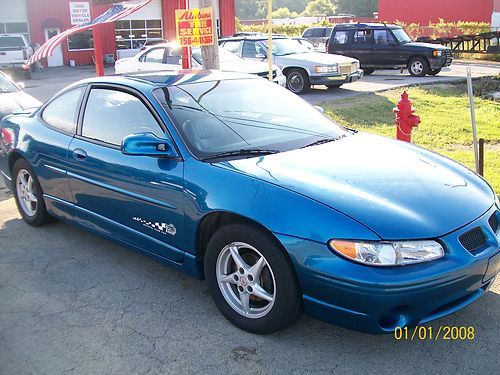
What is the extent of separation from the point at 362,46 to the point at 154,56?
27.9 feet

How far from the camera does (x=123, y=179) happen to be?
3992 mm

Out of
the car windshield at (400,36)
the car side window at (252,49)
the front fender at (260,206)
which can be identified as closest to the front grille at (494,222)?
the front fender at (260,206)

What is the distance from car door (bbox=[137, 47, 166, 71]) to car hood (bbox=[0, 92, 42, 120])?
4976mm

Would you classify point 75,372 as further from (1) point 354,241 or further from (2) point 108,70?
(2) point 108,70

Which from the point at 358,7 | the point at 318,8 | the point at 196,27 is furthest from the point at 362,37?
the point at 318,8

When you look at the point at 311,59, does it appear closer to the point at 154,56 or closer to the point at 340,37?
the point at 154,56

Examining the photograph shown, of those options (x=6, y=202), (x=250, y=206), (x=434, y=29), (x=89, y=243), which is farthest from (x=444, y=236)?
(x=434, y=29)

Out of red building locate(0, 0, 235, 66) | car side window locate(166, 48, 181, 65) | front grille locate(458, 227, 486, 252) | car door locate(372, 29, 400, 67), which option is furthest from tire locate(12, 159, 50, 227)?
red building locate(0, 0, 235, 66)

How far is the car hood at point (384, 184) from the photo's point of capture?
300 centimetres

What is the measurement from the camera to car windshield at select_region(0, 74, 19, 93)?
901 centimetres

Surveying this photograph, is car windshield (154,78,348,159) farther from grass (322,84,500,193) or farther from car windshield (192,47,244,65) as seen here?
car windshield (192,47,244,65)

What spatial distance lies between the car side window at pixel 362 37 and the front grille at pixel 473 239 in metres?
17.0

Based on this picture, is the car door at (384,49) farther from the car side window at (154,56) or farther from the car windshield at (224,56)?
the car side window at (154,56)

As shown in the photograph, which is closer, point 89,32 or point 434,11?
point 89,32
